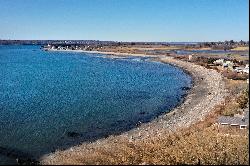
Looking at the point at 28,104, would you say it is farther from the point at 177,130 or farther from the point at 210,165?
the point at 210,165

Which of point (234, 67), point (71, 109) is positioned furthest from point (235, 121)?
point (234, 67)

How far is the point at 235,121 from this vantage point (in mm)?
37469

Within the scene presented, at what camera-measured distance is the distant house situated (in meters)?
36.3

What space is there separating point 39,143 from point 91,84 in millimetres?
44959

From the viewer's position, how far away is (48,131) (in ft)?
135

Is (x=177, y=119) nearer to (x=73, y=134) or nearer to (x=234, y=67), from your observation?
(x=73, y=134)

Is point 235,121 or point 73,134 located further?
point 73,134

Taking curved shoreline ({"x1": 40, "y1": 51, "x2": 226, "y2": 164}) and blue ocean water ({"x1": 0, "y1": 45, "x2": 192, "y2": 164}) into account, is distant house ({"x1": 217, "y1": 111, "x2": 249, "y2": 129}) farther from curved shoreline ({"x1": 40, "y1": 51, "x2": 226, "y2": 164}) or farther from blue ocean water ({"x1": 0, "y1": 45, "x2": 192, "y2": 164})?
blue ocean water ({"x1": 0, "y1": 45, "x2": 192, "y2": 164})

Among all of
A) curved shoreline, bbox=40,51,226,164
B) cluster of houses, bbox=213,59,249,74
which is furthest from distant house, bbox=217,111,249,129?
cluster of houses, bbox=213,59,249,74

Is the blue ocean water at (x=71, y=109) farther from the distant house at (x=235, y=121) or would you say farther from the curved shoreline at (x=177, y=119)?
the distant house at (x=235, y=121)

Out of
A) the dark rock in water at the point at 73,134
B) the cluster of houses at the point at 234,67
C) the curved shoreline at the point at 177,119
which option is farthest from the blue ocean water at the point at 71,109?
the cluster of houses at the point at 234,67

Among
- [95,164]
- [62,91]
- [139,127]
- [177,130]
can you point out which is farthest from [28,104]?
→ [95,164]

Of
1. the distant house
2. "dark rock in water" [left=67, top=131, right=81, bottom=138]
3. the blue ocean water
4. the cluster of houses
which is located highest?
the cluster of houses

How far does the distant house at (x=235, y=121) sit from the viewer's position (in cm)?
3632
